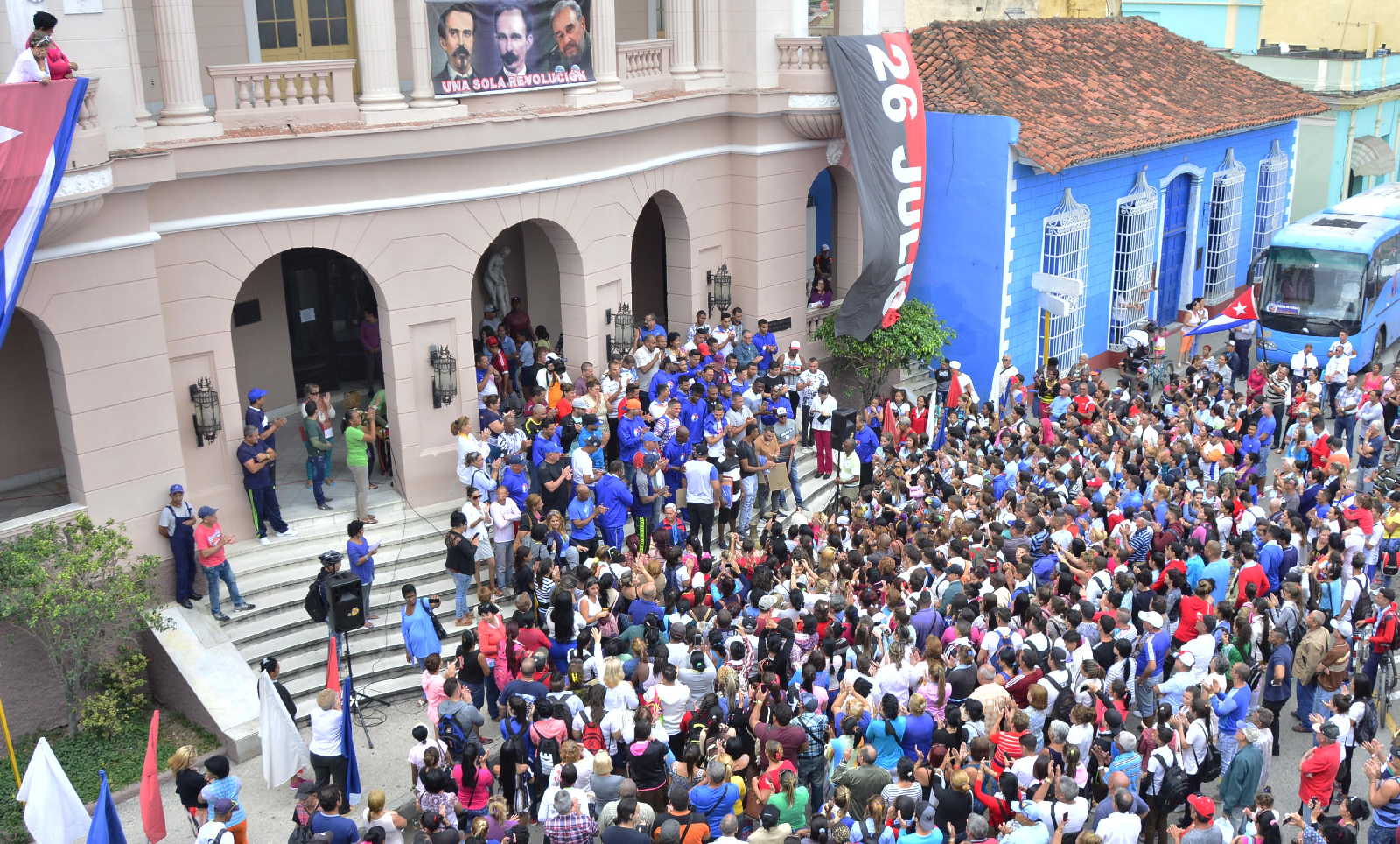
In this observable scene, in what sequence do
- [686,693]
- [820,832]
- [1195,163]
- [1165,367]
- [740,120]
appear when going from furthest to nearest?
[1195,163] < [1165,367] < [740,120] < [686,693] < [820,832]

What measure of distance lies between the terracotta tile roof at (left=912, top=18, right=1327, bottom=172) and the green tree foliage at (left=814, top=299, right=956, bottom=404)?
3.31 metres

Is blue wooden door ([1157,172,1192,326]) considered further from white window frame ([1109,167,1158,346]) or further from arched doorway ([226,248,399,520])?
arched doorway ([226,248,399,520])

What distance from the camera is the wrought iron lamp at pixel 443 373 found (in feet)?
61.0

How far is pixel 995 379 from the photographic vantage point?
77.7ft

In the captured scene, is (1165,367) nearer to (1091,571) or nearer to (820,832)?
(1091,571)

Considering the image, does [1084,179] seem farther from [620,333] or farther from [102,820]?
[102,820]

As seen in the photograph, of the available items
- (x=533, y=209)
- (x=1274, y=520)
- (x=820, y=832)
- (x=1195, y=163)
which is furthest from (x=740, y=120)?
(x=820, y=832)

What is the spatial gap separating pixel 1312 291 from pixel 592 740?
20455 mm

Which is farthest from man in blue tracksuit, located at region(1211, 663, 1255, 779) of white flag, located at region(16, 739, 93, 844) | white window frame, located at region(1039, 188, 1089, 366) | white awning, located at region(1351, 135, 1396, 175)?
white awning, located at region(1351, 135, 1396, 175)

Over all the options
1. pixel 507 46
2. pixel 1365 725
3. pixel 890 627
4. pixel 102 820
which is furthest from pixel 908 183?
pixel 102 820

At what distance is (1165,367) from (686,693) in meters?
17.3

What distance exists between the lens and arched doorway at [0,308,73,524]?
17.6m

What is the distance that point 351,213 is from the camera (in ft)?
57.9

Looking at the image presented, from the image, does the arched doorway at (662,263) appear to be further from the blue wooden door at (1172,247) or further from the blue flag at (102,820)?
the blue flag at (102,820)
